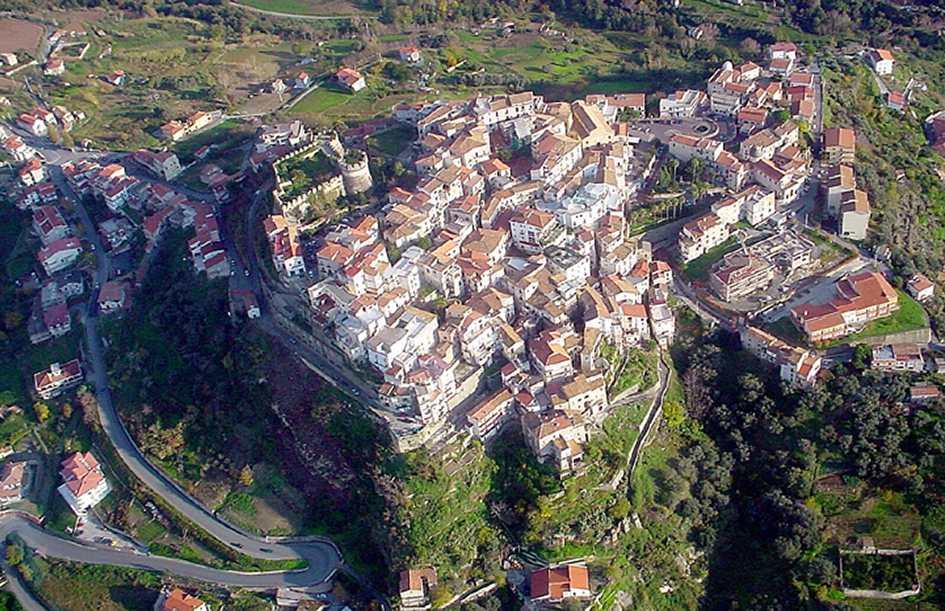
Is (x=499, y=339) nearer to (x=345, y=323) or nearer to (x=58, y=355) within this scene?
(x=345, y=323)

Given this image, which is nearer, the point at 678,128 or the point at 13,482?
the point at 13,482

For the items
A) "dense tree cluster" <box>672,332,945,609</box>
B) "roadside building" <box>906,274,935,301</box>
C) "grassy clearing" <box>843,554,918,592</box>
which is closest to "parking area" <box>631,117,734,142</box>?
"roadside building" <box>906,274,935,301</box>

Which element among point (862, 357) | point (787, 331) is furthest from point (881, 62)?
point (862, 357)

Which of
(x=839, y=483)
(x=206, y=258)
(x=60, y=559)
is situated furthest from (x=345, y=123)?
(x=839, y=483)

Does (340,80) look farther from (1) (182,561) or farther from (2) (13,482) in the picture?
(1) (182,561)

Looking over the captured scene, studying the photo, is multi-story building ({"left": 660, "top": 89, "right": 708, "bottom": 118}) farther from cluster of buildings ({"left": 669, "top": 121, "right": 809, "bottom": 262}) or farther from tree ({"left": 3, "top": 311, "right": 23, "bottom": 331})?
tree ({"left": 3, "top": 311, "right": 23, "bottom": 331})

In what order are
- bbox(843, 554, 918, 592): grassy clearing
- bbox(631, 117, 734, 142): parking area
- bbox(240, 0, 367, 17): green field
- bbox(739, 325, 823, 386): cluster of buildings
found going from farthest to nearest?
1. bbox(240, 0, 367, 17): green field
2. bbox(631, 117, 734, 142): parking area
3. bbox(739, 325, 823, 386): cluster of buildings
4. bbox(843, 554, 918, 592): grassy clearing
